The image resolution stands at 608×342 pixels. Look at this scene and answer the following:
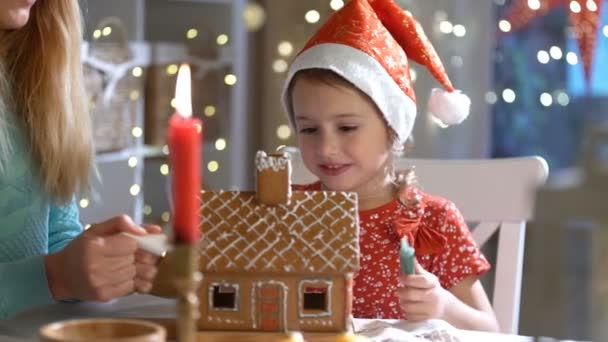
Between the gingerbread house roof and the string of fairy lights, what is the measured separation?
1695 mm

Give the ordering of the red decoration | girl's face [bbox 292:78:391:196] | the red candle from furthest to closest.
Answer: the red decoration
girl's face [bbox 292:78:391:196]
the red candle

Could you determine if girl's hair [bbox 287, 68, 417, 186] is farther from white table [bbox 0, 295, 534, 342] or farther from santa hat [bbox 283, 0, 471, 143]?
white table [bbox 0, 295, 534, 342]

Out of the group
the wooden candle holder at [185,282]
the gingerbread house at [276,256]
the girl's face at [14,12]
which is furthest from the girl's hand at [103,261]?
the wooden candle holder at [185,282]

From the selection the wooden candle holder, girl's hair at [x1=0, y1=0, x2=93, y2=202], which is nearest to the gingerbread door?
the wooden candle holder

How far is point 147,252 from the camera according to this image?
131 centimetres

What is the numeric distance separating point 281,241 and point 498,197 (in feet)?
2.33

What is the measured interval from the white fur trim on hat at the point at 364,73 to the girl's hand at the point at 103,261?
496 millimetres

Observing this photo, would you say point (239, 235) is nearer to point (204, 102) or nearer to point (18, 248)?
point (18, 248)

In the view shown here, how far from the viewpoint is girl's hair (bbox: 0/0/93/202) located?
156cm

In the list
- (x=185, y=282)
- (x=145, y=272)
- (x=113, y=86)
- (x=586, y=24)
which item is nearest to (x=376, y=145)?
(x=145, y=272)

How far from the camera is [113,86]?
3037 millimetres

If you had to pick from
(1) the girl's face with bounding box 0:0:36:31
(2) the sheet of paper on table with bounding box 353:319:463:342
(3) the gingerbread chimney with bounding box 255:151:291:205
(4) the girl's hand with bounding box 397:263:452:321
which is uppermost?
(1) the girl's face with bounding box 0:0:36:31

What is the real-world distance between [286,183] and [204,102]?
2355 mm

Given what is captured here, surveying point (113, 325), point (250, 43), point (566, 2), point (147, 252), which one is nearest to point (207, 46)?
point (250, 43)
